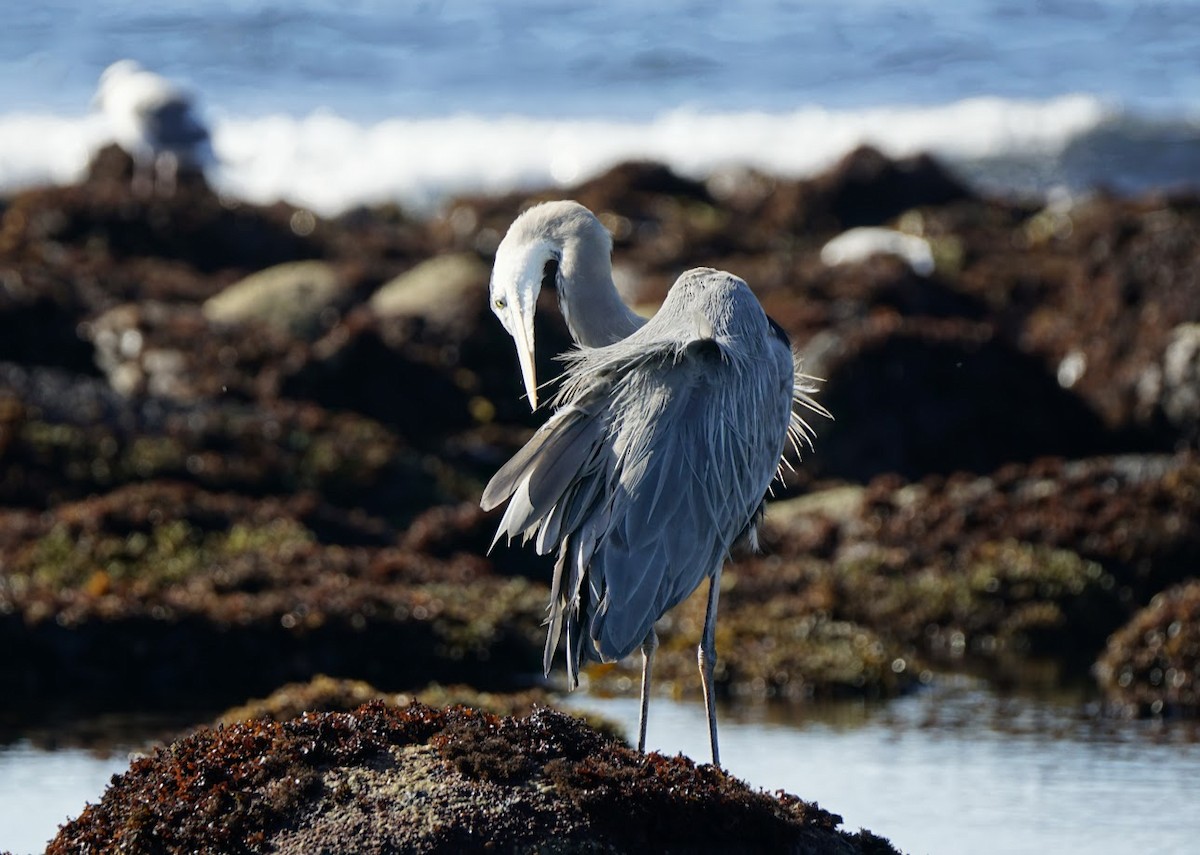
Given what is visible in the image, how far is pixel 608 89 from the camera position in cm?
4834

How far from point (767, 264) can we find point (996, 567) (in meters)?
10.1

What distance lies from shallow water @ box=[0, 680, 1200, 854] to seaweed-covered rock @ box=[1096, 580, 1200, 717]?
12.5 inches

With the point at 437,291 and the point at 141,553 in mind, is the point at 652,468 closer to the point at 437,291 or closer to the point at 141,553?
the point at 141,553

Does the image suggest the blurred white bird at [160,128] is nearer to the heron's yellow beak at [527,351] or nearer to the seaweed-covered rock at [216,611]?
the seaweed-covered rock at [216,611]

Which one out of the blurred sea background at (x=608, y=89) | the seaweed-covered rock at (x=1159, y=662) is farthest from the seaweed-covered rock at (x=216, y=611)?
the blurred sea background at (x=608, y=89)

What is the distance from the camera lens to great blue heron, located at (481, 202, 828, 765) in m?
5.39

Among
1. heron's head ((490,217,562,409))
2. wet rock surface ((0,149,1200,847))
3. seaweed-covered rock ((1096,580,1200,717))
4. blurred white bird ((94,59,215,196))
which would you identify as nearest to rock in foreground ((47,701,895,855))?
wet rock surface ((0,149,1200,847))

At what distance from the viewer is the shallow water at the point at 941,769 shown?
6.58 m

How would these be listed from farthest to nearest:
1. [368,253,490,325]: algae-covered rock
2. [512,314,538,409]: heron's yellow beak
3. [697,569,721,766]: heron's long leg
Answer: [368,253,490,325]: algae-covered rock, [512,314,538,409]: heron's yellow beak, [697,569,721,766]: heron's long leg

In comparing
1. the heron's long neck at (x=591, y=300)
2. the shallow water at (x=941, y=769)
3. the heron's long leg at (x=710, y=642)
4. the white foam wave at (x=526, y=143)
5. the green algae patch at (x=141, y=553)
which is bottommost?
the shallow water at (x=941, y=769)

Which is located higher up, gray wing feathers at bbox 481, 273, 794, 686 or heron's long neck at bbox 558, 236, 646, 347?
heron's long neck at bbox 558, 236, 646, 347

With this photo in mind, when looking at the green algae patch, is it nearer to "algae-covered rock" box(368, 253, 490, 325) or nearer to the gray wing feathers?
"algae-covered rock" box(368, 253, 490, 325)

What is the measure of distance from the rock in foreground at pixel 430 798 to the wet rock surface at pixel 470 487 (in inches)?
2.6

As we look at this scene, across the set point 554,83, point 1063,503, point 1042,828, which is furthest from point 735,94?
point 1042,828
